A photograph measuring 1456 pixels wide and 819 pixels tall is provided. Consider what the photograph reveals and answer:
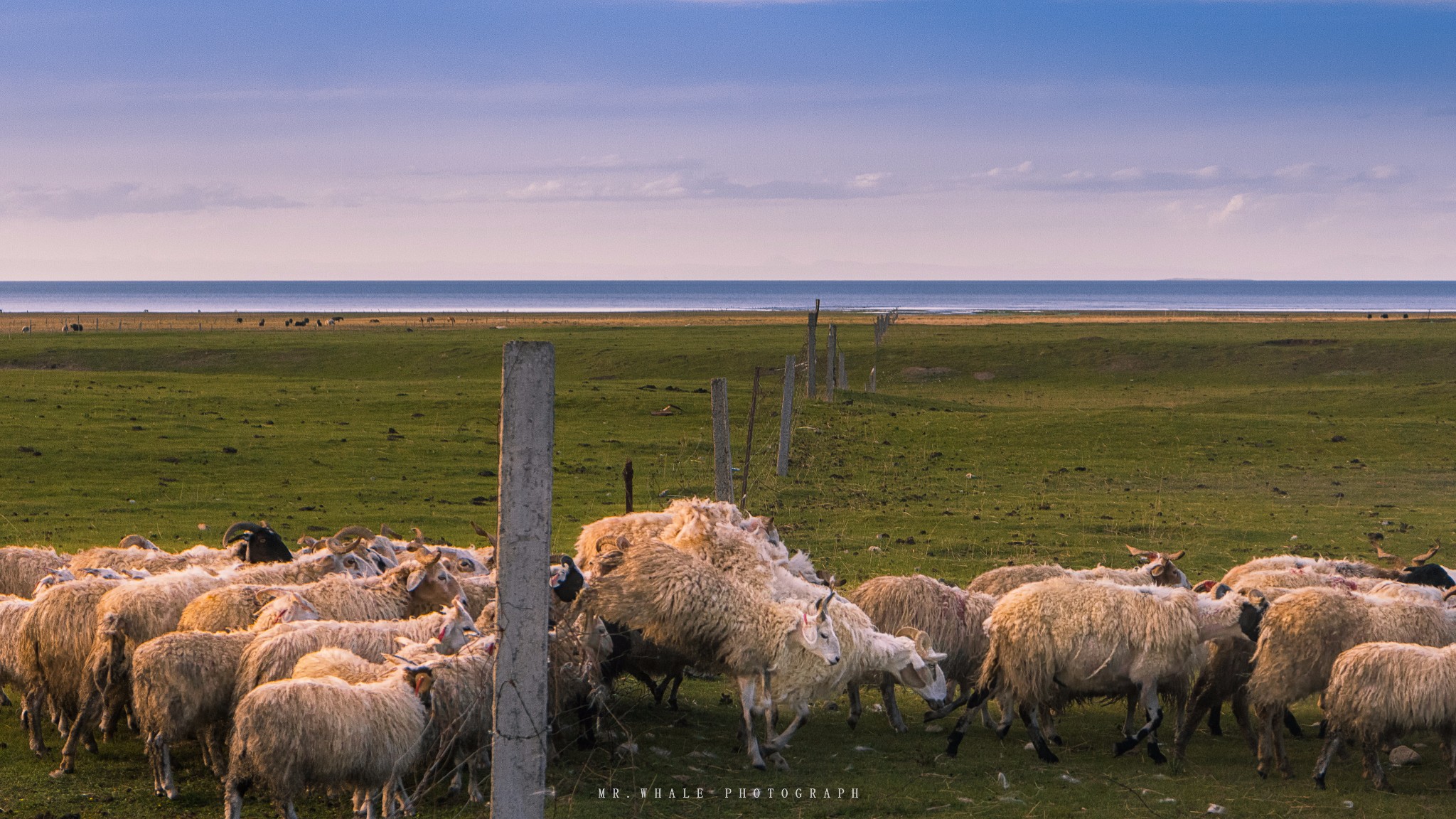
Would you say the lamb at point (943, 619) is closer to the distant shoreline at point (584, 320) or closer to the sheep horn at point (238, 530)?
A: the sheep horn at point (238, 530)

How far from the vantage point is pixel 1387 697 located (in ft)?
29.3

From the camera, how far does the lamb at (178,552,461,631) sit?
32.1ft

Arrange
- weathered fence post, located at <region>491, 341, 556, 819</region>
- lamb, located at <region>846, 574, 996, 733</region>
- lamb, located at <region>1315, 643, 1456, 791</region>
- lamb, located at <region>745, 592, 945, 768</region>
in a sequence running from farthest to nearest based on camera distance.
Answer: lamb, located at <region>846, 574, 996, 733</region> < lamb, located at <region>745, 592, 945, 768</region> < lamb, located at <region>1315, 643, 1456, 791</region> < weathered fence post, located at <region>491, 341, 556, 819</region>

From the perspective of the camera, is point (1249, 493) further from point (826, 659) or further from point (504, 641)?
point (504, 641)

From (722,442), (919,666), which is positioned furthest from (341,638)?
(722,442)

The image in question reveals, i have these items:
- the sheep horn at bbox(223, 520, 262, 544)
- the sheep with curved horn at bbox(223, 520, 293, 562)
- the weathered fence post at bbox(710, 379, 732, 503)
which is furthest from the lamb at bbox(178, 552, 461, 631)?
the weathered fence post at bbox(710, 379, 732, 503)

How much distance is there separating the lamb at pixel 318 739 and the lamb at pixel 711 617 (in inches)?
95.5

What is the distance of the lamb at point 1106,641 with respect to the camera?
10016 millimetres

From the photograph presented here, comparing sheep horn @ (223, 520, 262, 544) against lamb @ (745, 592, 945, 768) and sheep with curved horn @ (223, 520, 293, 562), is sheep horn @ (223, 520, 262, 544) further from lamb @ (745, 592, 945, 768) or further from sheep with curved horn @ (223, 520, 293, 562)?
lamb @ (745, 592, 945, 768)

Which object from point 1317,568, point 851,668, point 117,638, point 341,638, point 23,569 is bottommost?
point 851,668

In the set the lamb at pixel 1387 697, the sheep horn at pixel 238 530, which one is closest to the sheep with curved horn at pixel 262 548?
the sheep horn at pixel 238 530

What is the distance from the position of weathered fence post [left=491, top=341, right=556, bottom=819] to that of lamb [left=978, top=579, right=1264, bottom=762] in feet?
16.0

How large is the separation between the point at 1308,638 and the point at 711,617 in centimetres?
486

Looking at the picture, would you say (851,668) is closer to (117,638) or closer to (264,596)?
(264,596)
